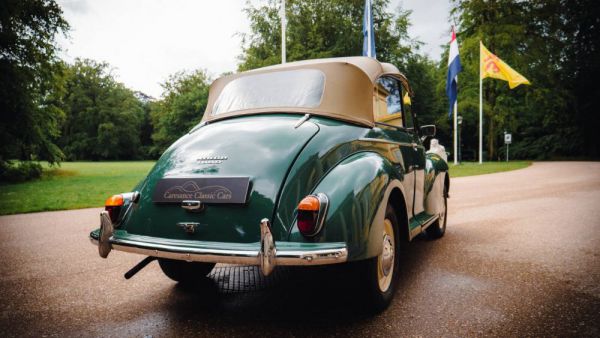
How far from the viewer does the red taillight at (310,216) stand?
7.74ft

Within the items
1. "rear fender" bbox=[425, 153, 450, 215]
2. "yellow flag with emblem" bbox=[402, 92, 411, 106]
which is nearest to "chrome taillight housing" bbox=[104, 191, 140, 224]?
"yellow flag with emblem" bbox=[402, 92, 411, 106]

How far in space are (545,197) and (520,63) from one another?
24.7 m

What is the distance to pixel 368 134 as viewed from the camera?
3186 millimetres

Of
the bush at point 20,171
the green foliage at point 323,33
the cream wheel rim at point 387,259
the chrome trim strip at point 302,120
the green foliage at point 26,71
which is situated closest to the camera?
the cream wheel rim at point 387,259

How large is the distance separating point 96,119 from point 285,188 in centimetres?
6590

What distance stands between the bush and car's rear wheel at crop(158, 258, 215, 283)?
1715cm

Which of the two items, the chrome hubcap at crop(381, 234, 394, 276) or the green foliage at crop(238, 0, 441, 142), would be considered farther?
the green foliage at crop(238, 0, 441, 142)

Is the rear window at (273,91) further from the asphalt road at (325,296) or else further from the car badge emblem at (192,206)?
the asphalt road at (325,296)

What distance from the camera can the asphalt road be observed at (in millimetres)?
2598

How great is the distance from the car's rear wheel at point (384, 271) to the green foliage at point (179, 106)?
47.1 metres

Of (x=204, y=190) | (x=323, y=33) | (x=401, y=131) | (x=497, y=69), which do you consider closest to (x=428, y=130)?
(x=401, y=131)

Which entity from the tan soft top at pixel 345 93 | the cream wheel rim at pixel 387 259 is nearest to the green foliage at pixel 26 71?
the tan soft top at pixel 345 93

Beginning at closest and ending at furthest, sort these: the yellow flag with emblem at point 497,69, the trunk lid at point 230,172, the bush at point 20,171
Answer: the trunk lid at point 230,172
the bush at point 20,171
the yellow flag with emblem at point 497,69

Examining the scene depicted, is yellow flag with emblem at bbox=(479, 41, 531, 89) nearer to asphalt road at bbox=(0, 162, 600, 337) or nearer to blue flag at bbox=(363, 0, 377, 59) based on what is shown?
blue flag at bbox=(363, 0, 377, 59)
